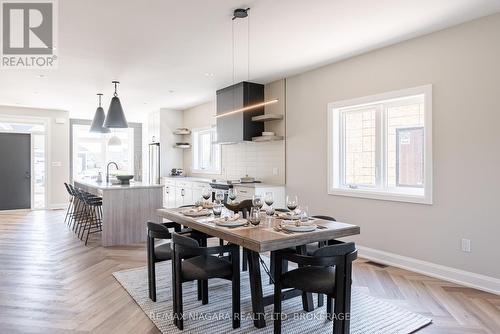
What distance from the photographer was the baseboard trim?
335cm

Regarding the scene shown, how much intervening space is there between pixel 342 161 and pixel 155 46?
299 centimetres

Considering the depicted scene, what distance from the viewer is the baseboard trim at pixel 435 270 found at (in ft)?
11.0

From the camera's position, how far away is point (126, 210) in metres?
5.38

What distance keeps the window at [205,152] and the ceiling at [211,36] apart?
2.01 metres

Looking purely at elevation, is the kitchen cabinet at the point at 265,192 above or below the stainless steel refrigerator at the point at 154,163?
below

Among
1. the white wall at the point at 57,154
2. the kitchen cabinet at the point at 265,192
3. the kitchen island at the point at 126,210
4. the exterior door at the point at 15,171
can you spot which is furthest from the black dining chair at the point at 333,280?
the exterior door at the point at 15,171

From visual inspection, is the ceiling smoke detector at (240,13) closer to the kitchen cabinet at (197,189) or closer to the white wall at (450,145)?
the white wall at (450,145)

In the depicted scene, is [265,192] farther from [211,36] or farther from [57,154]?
[57,154]

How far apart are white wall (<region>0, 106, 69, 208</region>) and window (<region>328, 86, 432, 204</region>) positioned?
24.2ft

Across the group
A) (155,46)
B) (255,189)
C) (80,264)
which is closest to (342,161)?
(255,189)

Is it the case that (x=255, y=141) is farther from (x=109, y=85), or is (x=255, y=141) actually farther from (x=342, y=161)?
(x=109, y=85)

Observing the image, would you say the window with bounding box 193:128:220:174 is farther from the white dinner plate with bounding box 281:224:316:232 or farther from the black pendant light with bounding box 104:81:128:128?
the white dinner plate with bounding box 281:224:316:232

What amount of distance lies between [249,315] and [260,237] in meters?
0.87

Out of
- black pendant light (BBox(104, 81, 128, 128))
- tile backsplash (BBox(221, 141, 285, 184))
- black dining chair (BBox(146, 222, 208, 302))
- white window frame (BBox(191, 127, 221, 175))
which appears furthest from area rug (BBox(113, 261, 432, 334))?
white window frame (BBox(191, 127, 221, 175))
